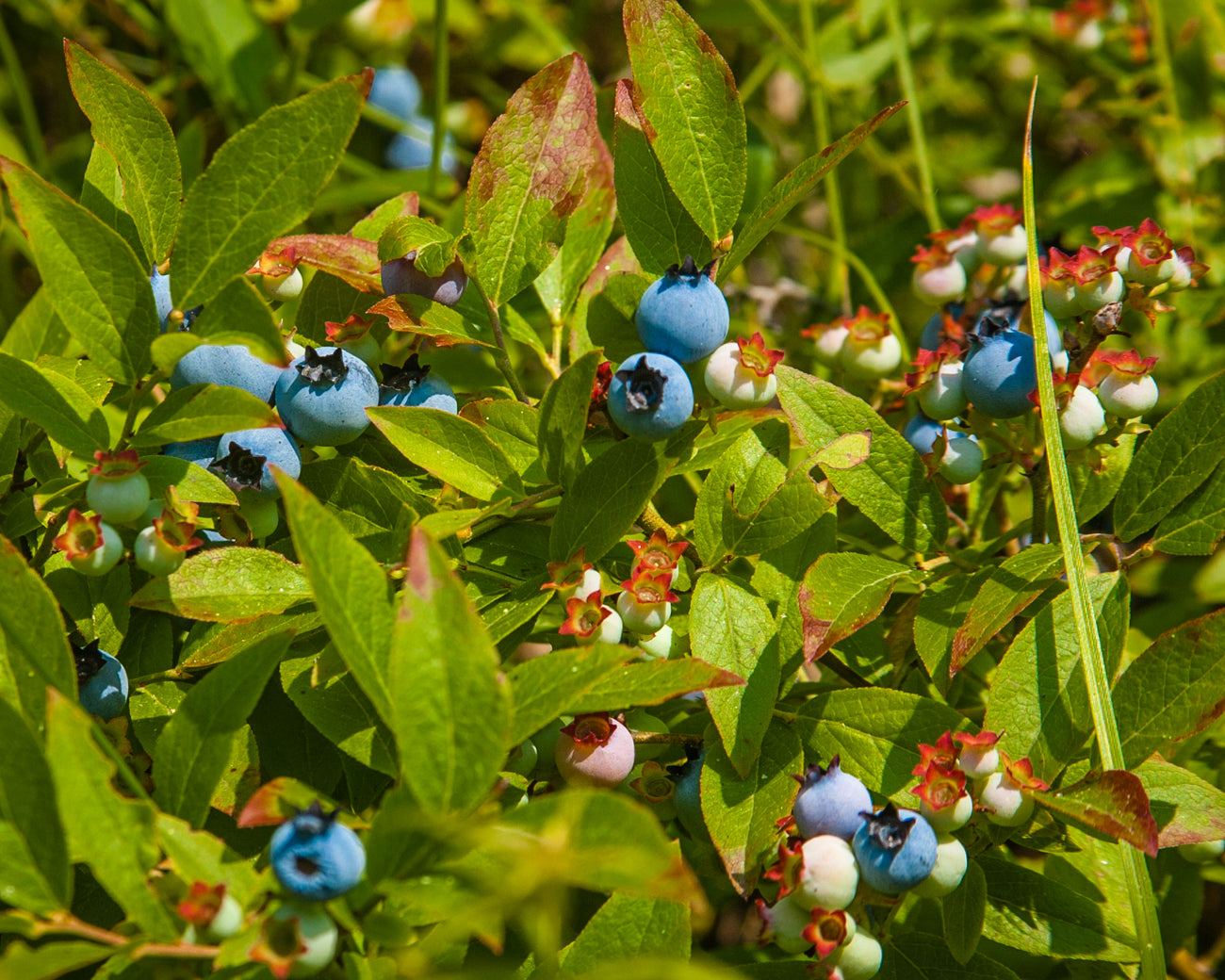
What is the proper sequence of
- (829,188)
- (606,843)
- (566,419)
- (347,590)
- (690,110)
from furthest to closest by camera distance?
(829,188) < (690,110) < (566,419) < (347,590) < (606,843)

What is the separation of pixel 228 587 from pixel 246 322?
278 mm

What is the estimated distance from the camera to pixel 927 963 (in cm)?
113

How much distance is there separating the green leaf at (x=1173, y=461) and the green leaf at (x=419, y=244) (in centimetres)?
76

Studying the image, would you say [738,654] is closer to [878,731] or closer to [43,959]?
[878,731]

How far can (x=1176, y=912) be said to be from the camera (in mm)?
1384

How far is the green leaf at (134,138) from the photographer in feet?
3.40

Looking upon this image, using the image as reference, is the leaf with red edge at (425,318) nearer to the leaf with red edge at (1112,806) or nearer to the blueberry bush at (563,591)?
the blueberry bush at (563,591)

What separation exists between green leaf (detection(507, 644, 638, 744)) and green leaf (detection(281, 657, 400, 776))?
195mm

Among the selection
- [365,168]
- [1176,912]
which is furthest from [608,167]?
[365,168]

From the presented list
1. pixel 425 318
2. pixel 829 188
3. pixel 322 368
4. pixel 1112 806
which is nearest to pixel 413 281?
pixel 425 318

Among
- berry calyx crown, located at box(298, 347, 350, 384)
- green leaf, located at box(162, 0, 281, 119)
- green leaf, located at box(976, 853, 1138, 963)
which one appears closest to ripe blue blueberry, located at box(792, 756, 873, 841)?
green leaf, located at box(976, 853, 1138, 963)

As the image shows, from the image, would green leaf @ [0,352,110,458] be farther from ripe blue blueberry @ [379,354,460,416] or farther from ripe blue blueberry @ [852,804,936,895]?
ripe blue blueberry @ [852,804,936,895]

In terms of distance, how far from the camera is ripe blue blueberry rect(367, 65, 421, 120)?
2.83 meters

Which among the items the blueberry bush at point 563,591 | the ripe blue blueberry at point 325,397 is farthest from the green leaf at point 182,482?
the ripe blue blueberry at point 325,397
